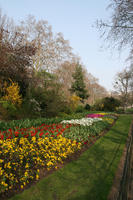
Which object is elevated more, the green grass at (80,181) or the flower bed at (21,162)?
the flower bed at (21,162)

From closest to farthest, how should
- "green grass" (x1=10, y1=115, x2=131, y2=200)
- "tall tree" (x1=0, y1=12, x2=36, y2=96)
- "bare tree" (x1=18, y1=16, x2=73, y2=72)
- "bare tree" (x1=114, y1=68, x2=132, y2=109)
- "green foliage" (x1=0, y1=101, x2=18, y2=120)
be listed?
"green grass" (x1=10, y1=115, x2=131, y2=200)
"green foliage" (x1=0, y1=101, x2=18, y2=120)
"tall tree" (x1=0, y1=12, x2=36, y2=96)
"bare tree" (x1=18, y1=16, x2=73, y2=72)
"bare tree" (x1=114, y1=68, x2=132, y2=109)

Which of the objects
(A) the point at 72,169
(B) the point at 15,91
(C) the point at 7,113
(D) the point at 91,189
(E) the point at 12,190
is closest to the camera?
(E) the point at 12,190

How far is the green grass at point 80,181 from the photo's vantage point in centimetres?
288

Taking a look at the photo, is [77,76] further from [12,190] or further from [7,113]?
[12,190]

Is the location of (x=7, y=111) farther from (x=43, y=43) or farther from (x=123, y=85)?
(x=123, y=85)

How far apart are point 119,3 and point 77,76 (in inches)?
764

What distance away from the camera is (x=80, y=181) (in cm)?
343

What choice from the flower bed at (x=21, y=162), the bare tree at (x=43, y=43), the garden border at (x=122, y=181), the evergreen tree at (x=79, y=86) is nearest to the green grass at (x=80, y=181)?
the garden border at (x=122, y=181)

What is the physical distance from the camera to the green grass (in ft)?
9.44

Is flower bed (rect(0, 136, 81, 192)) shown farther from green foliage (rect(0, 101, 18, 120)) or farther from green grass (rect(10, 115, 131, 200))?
green foliage (rect(0, 101, 18, 120))

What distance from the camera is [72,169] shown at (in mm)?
3916

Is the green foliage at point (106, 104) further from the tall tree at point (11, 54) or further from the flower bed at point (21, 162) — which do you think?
the flower bed at point (21, 162)

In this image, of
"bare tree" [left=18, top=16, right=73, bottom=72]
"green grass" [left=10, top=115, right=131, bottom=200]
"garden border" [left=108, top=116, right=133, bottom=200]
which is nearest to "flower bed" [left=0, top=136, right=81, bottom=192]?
"green grass" [left=10, top=115, right=131, bottom=200]

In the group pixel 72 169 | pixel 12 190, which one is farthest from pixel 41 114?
pixel 12 190
